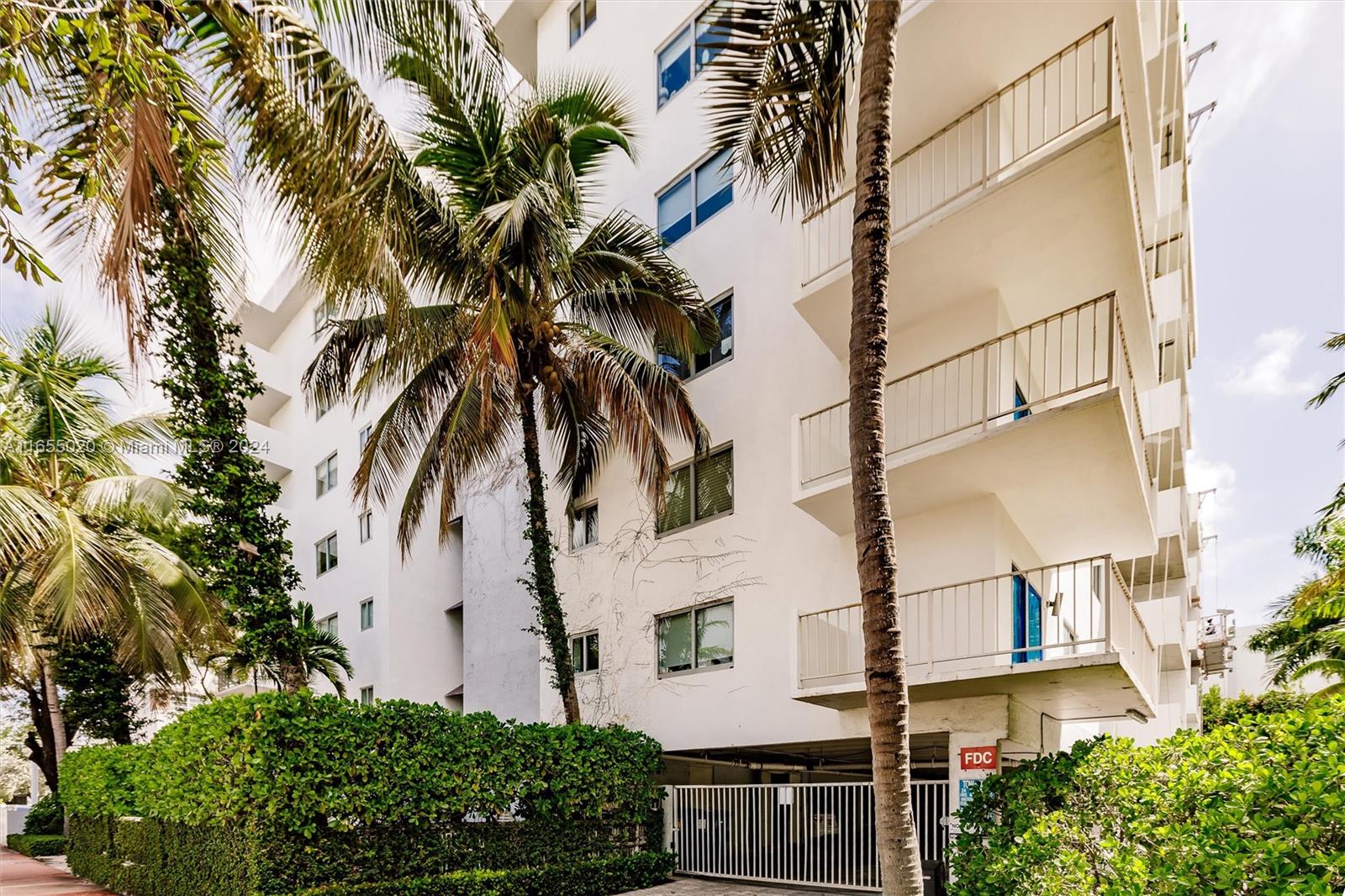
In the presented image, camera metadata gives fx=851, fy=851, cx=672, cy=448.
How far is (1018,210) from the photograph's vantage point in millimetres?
9734

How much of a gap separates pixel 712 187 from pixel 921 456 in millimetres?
7854

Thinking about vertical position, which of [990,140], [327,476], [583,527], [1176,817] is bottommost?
[1176,817]

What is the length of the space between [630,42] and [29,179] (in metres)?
14.3

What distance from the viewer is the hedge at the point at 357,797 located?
10195 millimetres

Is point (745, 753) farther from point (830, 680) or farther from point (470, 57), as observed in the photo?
point (470, 57)

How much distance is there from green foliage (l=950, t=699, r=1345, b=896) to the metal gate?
3.01 m

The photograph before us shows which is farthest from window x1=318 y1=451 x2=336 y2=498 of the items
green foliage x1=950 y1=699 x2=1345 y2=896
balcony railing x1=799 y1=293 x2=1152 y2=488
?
green foliage x1=950 y1=699 x2=1345 y2=896

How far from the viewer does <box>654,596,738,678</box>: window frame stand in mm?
14023

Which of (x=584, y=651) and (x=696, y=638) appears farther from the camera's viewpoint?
(x=584, y=651)

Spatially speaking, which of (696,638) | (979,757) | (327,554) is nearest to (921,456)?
(979,757)

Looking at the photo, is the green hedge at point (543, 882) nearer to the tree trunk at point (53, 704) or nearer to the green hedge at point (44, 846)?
the tree trunk at point (53, 704)

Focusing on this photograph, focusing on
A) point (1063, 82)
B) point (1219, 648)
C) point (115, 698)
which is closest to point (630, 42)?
point (1063, 82)

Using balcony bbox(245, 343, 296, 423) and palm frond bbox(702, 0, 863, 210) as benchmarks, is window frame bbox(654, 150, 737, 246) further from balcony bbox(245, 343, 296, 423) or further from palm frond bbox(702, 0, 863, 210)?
balcony bbox(245, 343, 296, 423)

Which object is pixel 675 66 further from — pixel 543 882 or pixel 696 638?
pixel 543 882
